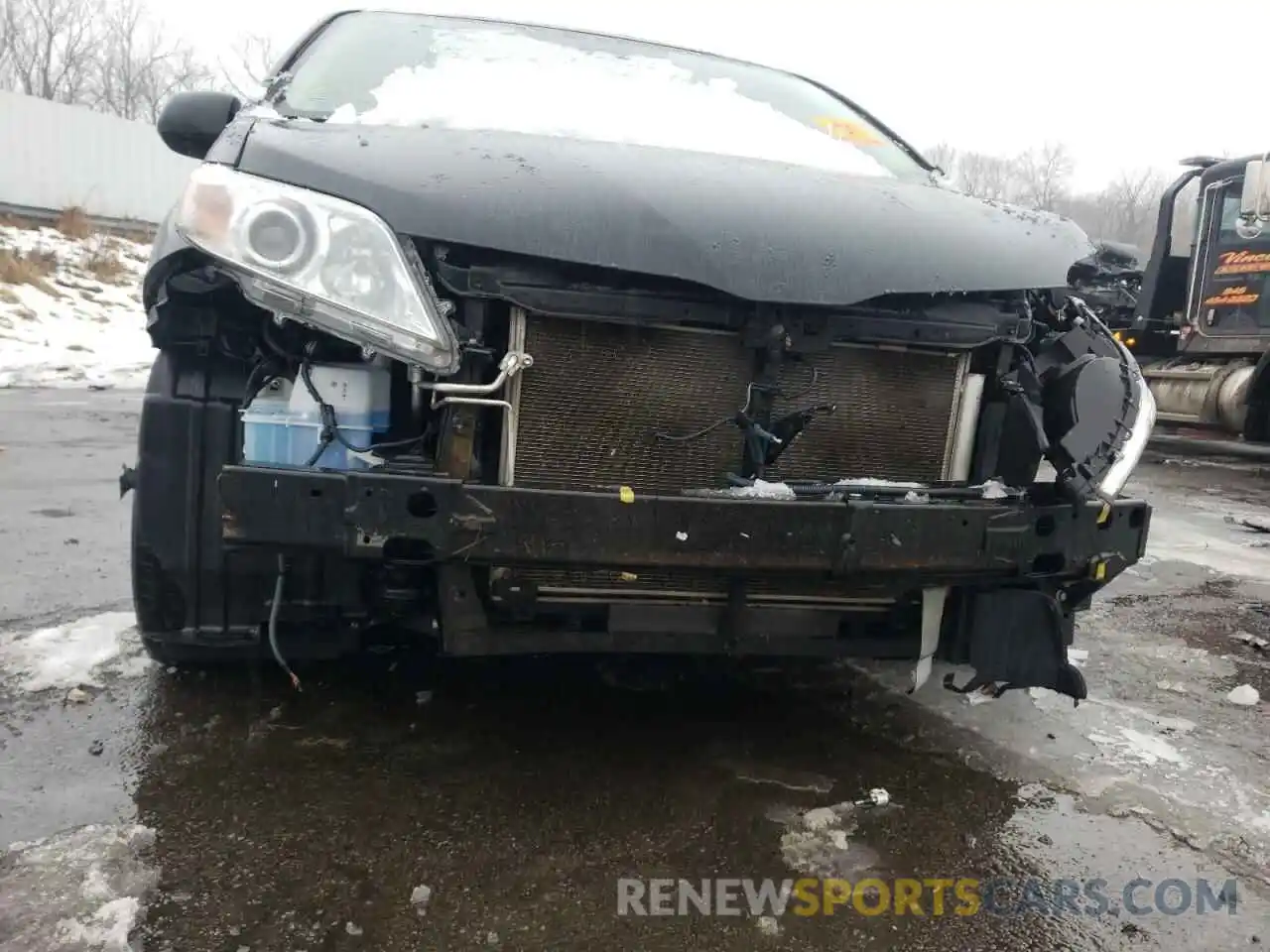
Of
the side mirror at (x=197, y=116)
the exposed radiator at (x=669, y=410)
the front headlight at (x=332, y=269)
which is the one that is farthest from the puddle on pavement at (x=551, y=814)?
the side mirror at (x=197, y=116)

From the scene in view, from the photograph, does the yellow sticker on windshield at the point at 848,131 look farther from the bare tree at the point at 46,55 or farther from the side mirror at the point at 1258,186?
the bare tree at the point at 46,55

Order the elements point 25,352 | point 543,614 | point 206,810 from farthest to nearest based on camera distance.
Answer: point 25,352, point 543,614, point 206,810

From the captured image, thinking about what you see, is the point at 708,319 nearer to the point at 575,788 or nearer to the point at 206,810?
the point at 575,788

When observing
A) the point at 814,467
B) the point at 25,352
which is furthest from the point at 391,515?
the point at 25,352

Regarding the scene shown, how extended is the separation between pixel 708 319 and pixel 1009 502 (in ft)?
2.49

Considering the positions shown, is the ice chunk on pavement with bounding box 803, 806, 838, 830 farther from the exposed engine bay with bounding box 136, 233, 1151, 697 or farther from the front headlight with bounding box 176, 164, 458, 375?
the front headlight with bounding box 176, 164, 458, 375

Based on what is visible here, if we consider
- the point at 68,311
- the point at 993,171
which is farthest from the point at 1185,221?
the point at 993,171

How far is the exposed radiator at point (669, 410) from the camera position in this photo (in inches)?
83.3

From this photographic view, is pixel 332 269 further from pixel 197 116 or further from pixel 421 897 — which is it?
pixel 421 897

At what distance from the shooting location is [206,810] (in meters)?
2.10

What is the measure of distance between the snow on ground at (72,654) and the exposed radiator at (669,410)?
1.43 meters

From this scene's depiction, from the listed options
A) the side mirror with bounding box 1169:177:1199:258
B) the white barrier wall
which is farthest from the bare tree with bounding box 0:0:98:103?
the side mirror with bounding box 1169:177:1199:258

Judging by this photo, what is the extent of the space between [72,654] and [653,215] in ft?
6.95

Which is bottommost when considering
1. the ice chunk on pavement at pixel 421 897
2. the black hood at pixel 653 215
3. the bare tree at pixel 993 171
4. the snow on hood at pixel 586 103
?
the ice chunk on pavement at pixel 421 897
